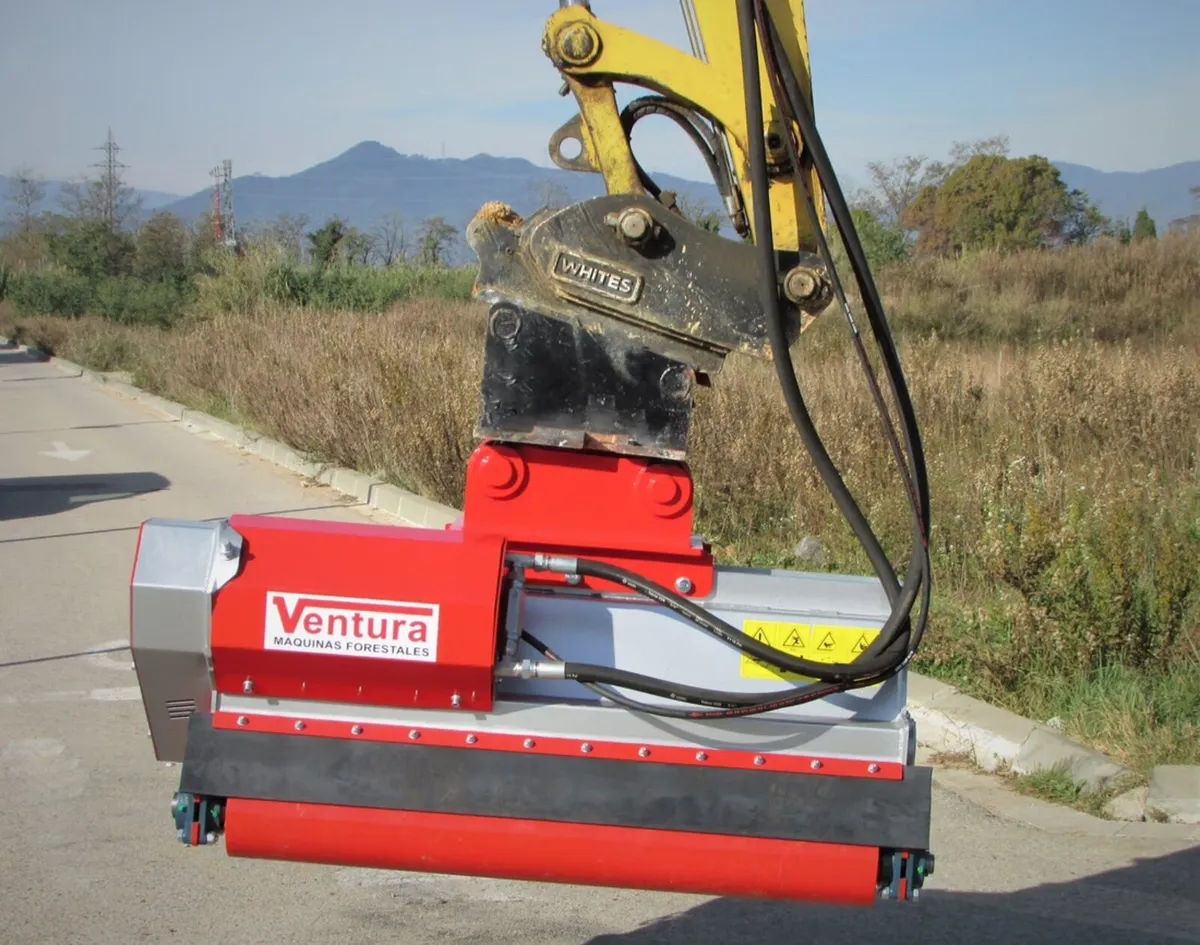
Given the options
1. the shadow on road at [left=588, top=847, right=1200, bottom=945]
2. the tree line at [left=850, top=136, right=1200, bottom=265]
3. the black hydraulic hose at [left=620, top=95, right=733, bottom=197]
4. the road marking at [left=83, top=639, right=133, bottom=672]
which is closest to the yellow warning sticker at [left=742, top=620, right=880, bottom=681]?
the black hydraulic hose at [left=620, top=95, right=733, bottom=197]

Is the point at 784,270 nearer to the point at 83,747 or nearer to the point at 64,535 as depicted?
the point at 83,747

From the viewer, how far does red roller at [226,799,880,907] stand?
276 cm

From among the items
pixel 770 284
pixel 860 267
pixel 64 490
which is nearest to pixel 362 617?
pixel 770 284

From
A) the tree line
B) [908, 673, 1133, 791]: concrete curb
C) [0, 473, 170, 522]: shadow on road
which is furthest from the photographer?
the tree line

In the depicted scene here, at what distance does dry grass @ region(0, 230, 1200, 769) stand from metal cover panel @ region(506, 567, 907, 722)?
322 centimetres

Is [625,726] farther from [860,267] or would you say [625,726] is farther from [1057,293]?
[1057,293]

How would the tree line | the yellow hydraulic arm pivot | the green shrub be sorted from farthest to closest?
the green shrub
the tree line
the yellow hydraulic arm pivot

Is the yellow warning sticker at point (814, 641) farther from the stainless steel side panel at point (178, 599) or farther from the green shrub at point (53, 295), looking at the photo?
the green shrub at point (53, 295)

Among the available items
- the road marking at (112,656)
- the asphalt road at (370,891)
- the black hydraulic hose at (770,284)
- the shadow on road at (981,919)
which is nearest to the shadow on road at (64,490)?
the road marking at (112,656)

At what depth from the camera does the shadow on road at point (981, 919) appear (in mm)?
4277

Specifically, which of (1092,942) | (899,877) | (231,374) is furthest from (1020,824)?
(231,374)

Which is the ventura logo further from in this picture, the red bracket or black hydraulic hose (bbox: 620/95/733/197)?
black hydraulic hose (bbox: 620/95/733/197)

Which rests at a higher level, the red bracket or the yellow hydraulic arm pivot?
the yellow hydraulic arm pivot

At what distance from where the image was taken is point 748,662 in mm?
2869
